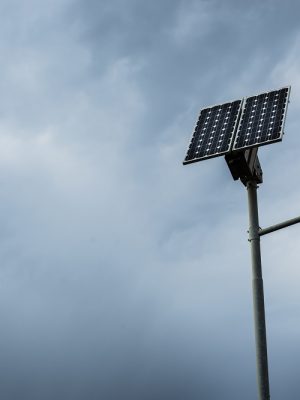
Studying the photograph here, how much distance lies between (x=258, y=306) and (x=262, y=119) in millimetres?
4575

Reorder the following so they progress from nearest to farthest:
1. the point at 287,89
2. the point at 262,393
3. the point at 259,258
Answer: the point at 262,393 → the point at 259,258 → the point at 287,89

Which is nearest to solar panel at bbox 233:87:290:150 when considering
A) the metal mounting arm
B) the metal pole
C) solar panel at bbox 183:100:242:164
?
solar panel at bbox 183:100:242:164

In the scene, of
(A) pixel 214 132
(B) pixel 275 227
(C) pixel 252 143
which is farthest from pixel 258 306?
(A) pixel 214 132

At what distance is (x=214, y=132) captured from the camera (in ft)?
41.5

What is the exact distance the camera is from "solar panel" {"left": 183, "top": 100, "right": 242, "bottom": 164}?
38.6ft

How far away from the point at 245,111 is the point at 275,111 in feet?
2.28

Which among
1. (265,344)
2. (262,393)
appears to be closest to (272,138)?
(265,344)

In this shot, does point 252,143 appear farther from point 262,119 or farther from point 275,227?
point 275,227

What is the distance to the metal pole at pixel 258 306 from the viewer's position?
9.27 metres

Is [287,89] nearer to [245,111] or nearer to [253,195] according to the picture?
[245,111]

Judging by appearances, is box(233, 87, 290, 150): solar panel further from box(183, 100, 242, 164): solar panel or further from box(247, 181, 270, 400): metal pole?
box(247, 181, 270, 400): metal pole

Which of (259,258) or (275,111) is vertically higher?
(275,111)

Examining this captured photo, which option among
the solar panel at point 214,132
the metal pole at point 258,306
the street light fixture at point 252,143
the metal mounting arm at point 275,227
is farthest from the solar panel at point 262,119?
the metal mounting arm at point 275,227

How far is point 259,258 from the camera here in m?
→ 10.1
